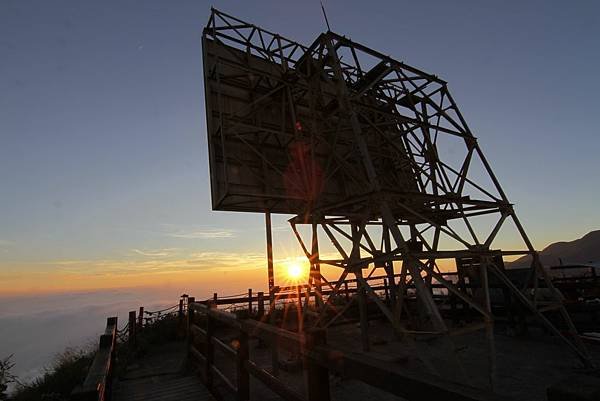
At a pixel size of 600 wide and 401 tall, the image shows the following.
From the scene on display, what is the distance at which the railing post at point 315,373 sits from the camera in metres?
2.94

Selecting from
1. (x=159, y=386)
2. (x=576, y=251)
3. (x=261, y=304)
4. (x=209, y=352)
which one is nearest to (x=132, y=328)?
(x=261, y=304)

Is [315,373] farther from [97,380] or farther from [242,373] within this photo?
[242,373]

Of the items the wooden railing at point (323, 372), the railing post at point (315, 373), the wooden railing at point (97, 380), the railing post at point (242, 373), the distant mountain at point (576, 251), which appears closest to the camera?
the wooden railing at point (323, 372)

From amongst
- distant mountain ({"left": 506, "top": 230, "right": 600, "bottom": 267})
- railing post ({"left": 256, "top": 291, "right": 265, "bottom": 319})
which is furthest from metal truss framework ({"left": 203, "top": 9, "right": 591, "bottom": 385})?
distant mountain ({"left": 506, "top": 230, "right": 600, "bottom": 267})

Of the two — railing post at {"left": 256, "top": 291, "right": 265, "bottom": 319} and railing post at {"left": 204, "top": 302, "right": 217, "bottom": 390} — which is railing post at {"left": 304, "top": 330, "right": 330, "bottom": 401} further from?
railing post at {"left": 256, "top": 291, "right": 265, "bottom": 319}

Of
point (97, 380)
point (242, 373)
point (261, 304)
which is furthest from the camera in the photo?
point (261, 304)

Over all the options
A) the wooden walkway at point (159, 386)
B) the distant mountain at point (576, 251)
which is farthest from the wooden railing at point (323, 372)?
the distant mountain at point (576, 251)

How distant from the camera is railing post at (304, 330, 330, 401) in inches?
116

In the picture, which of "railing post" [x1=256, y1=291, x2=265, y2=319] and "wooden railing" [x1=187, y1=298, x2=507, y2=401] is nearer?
"wooden railing" [x1=187, y1=298, x2=507, y2=401]

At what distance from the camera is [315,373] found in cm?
298

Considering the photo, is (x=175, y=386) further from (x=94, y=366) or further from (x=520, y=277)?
(x=520, y=277)

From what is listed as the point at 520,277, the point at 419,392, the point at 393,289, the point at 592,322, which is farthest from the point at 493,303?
the point at 419,392

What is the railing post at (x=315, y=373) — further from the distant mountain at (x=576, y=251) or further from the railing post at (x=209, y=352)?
the distant mountain at (x=576, y=251)

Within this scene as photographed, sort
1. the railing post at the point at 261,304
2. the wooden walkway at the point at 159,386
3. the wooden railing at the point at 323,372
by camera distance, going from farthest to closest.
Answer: the railing post at the point at 261,304
the wooden walkway at the point at 159,386
the wooden railing at the point at 323,372
